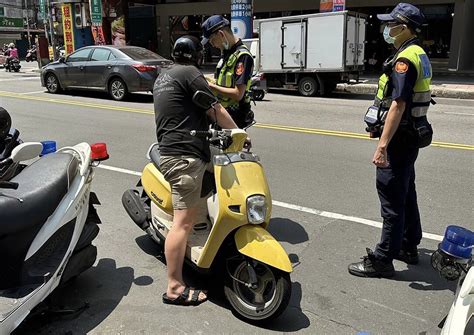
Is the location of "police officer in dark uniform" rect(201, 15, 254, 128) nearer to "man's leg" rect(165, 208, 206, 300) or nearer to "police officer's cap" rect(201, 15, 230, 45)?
"police officer's cap" rect(201, 15, 230, 45)

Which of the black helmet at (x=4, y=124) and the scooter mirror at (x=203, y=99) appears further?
→ the black helmet at (x=4, y=124)

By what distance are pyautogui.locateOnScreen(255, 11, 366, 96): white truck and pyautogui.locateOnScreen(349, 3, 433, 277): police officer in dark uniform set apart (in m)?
12.5

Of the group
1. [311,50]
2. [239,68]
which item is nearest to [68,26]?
[311,50]

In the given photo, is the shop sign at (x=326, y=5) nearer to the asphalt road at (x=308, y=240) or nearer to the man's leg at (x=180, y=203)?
the asphalt road at (x=308, y=240)

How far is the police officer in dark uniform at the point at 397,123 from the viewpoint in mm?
3334

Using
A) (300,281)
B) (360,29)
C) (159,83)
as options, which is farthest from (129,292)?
(360,29)

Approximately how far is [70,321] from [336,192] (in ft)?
11.7

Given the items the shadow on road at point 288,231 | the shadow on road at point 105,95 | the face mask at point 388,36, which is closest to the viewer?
the face mask at point 388,36

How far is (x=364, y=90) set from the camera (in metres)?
17.8

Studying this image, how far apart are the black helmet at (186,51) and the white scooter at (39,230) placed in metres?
1.01

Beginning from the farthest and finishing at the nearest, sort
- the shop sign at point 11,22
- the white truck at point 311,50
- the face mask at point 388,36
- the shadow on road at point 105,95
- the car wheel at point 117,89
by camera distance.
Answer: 1. the shop sign at point 11,22
2. the white truck at point 311,50
3. the shadow on road at point 105,95
4. the car wheel at point 117,89
5. the face mask at point 388,36

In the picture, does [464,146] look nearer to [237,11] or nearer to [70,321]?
[70,321]

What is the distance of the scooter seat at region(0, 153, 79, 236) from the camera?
106 inches

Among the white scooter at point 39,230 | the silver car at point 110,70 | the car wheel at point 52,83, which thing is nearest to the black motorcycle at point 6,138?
the white scooter at point 39,230
